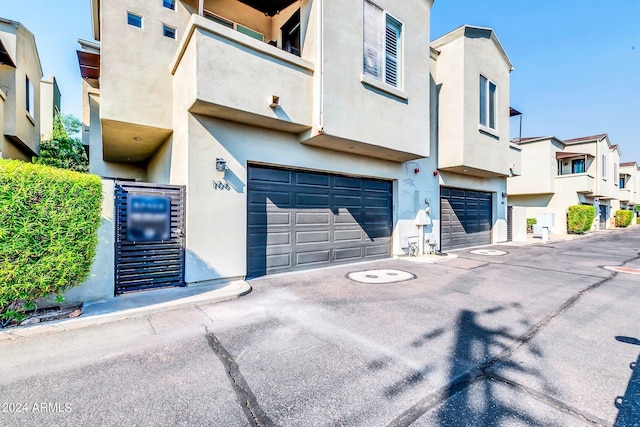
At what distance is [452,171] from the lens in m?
11.1

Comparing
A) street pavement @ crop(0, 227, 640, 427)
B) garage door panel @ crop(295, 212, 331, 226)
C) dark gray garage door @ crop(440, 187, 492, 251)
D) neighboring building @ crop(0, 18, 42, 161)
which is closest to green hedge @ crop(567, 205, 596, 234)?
dark gray garage door @ crop(440, 187, 492, 251)

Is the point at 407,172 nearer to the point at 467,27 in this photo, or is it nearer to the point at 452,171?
the point at 452,171

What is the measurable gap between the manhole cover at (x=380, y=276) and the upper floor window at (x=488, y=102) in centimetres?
760

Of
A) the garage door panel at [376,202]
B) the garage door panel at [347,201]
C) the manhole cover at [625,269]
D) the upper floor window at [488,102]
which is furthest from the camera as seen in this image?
the upper floor window at [488,102]

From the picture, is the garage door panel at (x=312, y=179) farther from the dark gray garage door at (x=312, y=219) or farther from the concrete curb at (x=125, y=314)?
the concrete curb at (x=125, y=314)

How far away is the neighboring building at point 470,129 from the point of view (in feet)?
32.8

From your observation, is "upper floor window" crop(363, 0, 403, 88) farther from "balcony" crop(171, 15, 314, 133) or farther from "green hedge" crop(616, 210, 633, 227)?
"green hedge" crop(616, 210, 633, 227)

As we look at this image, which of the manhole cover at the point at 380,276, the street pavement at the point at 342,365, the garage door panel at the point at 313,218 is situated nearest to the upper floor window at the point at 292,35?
the garage door panel at the point at 313,218

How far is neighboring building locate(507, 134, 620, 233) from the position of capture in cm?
2063

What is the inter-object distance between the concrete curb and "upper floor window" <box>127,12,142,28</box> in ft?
20.3

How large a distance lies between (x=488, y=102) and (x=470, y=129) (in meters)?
2.10

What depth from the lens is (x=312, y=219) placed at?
7.53 metres

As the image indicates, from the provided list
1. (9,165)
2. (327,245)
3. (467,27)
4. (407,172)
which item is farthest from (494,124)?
(9,165)

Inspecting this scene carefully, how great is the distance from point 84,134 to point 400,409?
42.1ft
